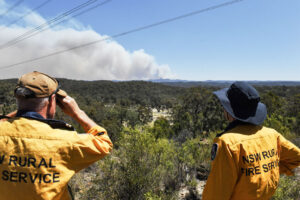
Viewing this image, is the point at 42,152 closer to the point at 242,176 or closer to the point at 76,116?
the point at 76,116

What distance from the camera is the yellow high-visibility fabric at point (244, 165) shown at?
Answer: 129cm

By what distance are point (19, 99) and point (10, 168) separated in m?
0.41

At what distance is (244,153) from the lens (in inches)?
52.6

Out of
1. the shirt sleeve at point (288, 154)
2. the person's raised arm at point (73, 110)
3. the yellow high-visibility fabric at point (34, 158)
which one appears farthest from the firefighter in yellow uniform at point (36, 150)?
the shirt sleeve at point (288, 154)

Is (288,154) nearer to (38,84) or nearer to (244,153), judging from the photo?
(244,153)

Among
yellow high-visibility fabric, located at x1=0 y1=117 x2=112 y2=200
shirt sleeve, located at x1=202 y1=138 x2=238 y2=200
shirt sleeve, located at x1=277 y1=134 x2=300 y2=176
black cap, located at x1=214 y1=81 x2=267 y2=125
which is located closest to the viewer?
yellow high-visibility fabric, located at x1=0 y1=117 x2=112 y2=200

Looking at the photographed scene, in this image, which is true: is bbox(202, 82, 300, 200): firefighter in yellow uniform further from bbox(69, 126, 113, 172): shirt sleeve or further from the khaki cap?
the khaki cap

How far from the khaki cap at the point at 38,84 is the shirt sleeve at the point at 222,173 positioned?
1201 mm

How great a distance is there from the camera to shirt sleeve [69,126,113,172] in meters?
1.11

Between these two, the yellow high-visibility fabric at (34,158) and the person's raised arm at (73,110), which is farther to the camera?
the person's raised arm at (73,110)

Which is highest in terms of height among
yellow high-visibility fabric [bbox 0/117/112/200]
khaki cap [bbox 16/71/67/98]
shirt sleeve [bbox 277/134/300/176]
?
khaki cap [bbox 16/71/67/98]

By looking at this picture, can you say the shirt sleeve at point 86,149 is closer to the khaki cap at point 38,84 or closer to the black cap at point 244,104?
the khaki cap at point 38,84

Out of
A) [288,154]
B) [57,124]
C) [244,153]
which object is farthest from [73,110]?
[288,154]

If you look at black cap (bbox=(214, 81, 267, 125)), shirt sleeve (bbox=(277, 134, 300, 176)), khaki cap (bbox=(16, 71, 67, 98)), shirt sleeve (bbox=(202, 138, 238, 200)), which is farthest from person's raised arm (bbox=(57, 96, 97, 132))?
shirt sleeve (bbox=(277, 134, 300, 176))
